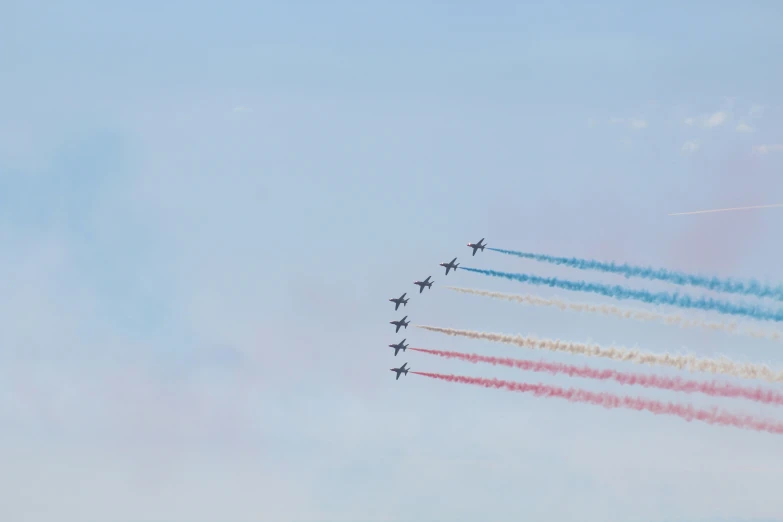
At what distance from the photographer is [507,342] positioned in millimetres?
110062

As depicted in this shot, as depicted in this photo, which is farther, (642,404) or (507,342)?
(507,342)

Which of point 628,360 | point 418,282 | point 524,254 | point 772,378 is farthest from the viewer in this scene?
point 418,282


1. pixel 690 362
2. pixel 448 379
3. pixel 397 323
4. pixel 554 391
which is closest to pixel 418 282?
pixel 397 323

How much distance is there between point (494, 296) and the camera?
11275 cm

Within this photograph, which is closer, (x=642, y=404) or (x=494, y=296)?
(x=642, y=404)

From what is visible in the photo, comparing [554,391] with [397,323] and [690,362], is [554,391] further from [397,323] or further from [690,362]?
[397,323]

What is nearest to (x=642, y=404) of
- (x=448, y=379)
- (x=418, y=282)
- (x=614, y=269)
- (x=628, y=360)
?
(x=628, y=360)

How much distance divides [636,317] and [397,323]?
1333 inches

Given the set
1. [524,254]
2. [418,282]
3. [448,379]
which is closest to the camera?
[524,254]

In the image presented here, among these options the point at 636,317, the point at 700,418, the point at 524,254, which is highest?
the point at 524,254

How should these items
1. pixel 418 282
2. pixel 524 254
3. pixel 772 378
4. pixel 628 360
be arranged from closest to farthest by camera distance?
pixel 772 378, pixel 628 360, pixel 524 254, pixel 418 282

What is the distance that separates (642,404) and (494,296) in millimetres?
16976

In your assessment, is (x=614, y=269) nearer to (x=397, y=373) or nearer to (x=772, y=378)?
(x=772, y=378)

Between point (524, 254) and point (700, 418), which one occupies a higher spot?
point (524, 254)
